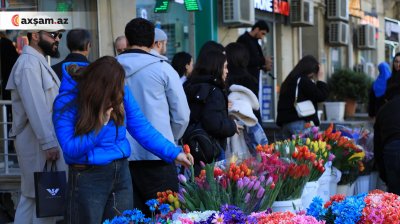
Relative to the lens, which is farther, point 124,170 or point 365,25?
point 365,25

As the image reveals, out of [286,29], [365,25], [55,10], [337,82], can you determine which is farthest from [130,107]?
[365,25]

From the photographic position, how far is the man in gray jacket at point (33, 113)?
5.23 meters

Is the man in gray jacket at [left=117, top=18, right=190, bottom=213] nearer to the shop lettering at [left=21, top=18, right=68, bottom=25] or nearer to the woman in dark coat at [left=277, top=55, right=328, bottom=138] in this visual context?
the woman in dark coat at [left=277, top=55, right=328, bottom=138]

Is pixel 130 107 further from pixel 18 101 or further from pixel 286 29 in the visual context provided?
pixel 286 29

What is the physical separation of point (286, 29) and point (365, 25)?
5023 mm

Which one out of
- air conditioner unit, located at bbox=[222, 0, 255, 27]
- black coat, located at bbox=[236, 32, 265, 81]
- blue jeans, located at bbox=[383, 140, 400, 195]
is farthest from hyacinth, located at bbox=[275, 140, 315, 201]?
air conditioner unit, located at bbox=[222, 0, 255, 27]

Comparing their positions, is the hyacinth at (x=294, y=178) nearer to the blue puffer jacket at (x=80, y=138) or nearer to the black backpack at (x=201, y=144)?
the blue puffer jacket at (x=80, y=138)

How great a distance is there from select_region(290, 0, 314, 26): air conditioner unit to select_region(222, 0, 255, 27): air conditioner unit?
286 centimetres

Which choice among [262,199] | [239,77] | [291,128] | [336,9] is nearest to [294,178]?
[262,199]

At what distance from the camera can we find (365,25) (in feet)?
64.1

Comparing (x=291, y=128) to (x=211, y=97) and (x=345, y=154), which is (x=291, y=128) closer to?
(x=345, y=154)

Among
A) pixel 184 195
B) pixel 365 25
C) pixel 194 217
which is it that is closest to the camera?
pixel 194 217

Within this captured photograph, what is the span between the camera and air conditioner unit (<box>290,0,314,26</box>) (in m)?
15.0

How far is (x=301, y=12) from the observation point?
15.0m
